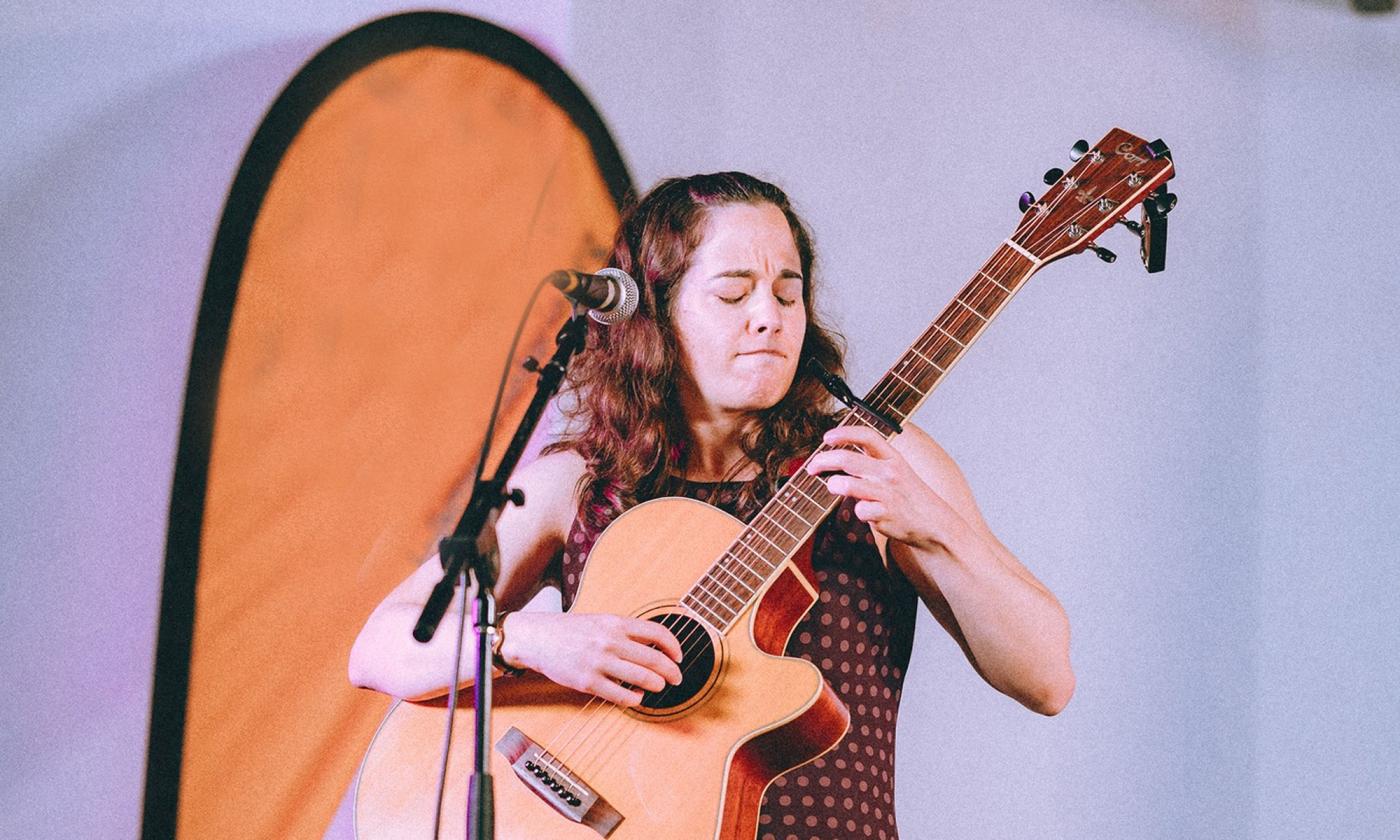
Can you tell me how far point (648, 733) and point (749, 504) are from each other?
1.23 ft

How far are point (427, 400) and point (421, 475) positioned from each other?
13 centimetres

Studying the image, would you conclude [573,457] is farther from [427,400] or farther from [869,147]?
[869,147]

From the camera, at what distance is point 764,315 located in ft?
5.96

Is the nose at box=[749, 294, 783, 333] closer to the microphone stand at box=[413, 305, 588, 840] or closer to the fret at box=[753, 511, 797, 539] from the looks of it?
the fret at box=[753, 511, 797, 539]

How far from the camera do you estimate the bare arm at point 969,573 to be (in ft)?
5.20

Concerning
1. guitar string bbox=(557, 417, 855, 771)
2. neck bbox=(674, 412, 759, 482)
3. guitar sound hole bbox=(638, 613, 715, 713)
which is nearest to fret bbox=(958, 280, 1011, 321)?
neck bbox=(674, 412, 759, 482)

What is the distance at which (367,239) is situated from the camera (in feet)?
7.09

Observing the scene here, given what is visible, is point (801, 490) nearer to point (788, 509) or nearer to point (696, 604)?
point (788, 509)

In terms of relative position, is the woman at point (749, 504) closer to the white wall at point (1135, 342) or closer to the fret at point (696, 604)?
the fret at point (696, 604)

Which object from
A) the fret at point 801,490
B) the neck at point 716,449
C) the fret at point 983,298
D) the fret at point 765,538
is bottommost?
the fret at point 765,538

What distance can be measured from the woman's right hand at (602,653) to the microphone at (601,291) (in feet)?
1.23

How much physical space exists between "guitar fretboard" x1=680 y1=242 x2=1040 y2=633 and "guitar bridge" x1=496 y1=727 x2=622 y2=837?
247 mm

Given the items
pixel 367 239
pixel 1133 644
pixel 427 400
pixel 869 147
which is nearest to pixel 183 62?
pixel 367 239

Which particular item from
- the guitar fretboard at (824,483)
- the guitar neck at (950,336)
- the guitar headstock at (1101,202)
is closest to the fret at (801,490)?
the guitar fretboard at (824,483)
